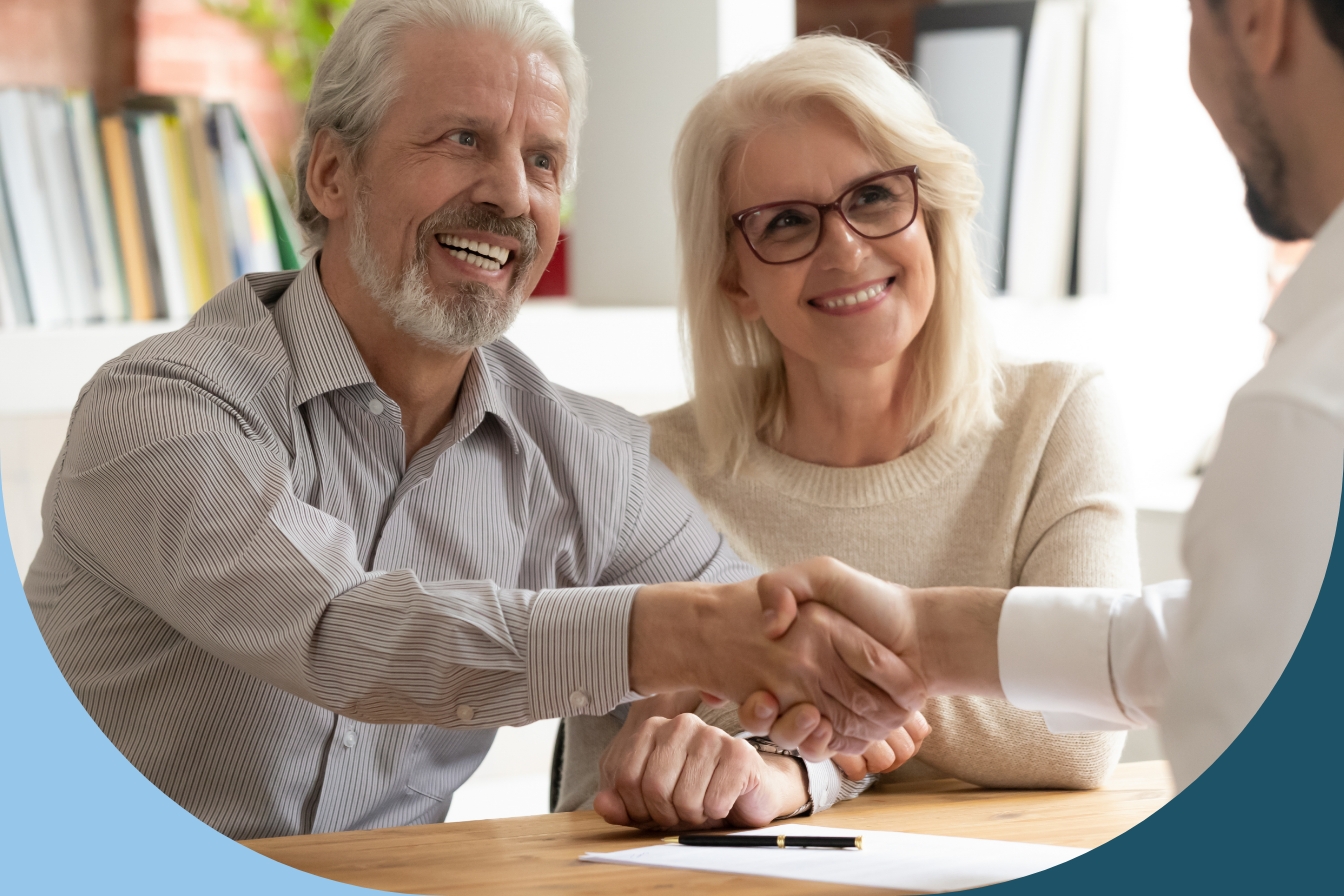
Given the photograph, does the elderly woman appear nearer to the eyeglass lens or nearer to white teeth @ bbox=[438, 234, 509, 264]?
the eyeglass lens

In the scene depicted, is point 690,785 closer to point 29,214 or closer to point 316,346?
point 316,346

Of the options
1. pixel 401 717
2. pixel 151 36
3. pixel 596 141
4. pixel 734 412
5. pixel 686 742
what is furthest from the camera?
pixel 151 36

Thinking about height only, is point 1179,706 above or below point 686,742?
above

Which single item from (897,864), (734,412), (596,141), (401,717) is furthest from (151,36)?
(897,864)

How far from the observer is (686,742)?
3.83ft

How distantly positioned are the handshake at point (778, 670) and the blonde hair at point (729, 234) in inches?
18.7

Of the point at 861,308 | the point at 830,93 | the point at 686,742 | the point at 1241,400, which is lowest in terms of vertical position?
the point at 686,742

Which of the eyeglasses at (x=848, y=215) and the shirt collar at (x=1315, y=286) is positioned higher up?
the shirt collar at (x=1315, y=286)

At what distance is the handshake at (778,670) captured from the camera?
1.06m

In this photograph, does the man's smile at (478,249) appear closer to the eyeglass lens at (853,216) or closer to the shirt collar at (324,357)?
the shirt collar at (324,357)

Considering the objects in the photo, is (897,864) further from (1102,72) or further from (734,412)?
(1102,72)

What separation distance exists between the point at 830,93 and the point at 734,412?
0.40m

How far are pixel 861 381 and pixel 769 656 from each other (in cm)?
53

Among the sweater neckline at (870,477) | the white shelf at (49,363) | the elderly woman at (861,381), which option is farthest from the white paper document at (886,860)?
the white shelf at (49,363)
